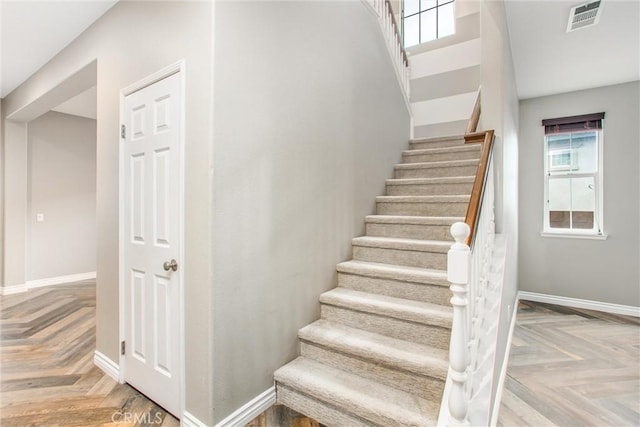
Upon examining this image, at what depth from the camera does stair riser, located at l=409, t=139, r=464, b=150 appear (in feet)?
12.5

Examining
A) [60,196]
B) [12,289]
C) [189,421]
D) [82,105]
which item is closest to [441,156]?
[189,421]

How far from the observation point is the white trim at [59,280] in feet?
15.7

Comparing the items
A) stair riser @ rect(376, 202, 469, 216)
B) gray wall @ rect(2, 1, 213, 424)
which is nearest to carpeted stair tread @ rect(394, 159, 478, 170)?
stair riser @ rect(376, 202, 469, 216)

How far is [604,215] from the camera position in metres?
4.17

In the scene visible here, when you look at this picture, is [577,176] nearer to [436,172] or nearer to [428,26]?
[436,172]

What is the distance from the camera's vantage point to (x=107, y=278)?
7.89 ft

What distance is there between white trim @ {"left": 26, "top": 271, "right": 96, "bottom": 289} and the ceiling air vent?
7.10 m

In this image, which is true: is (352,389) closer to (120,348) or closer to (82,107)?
(120,348)

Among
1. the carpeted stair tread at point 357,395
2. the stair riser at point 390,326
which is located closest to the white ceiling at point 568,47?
the stair riser at point 390,326

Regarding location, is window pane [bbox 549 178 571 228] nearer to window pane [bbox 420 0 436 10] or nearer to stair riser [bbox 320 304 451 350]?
window pane [bbox 420 0 436 10]

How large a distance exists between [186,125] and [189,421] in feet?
5.28

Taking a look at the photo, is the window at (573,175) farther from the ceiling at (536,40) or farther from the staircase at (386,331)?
the staircase at (386,331)

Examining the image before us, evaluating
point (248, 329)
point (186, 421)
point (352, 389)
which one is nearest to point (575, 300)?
point (352, 389)

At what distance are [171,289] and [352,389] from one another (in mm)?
1185
